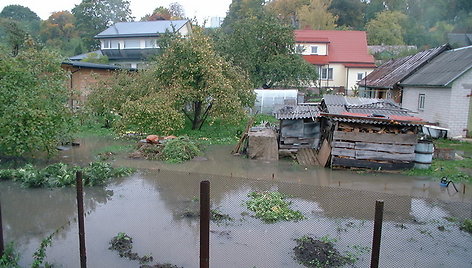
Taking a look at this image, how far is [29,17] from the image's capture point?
6625 cm

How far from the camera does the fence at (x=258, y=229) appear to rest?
6.03 m

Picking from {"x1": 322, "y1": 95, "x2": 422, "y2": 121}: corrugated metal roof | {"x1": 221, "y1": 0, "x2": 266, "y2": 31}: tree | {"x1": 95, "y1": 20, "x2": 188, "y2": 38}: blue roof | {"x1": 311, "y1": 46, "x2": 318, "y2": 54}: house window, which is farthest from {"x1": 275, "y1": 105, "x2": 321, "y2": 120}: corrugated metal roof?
{"x1": 221, "y1": 0, "x2": 266, "y2": 31}: tree

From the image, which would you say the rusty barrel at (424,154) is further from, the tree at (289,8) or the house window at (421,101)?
the tree at (289,8)

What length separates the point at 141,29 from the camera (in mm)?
45719

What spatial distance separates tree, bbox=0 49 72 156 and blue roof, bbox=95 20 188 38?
33110 mm

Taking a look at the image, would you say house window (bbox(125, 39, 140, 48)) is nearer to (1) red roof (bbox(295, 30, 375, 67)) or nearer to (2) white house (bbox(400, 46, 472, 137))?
(1) red roof (bbox(295, 30, 375, 67))

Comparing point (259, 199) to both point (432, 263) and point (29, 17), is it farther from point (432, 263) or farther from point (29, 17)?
point (29, 17)

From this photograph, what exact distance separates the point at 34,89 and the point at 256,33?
19.7 m

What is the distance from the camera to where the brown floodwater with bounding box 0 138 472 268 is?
6168 millimetres

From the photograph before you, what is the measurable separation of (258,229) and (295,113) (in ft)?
27.0

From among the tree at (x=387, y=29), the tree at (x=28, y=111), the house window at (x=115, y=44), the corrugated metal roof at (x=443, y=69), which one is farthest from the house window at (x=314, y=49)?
the tree at (x=28, y=111)

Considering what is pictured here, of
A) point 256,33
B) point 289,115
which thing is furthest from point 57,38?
point 289,115

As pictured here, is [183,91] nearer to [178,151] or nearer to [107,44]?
[178,151]

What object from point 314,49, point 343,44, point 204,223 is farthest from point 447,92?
point 343,44
